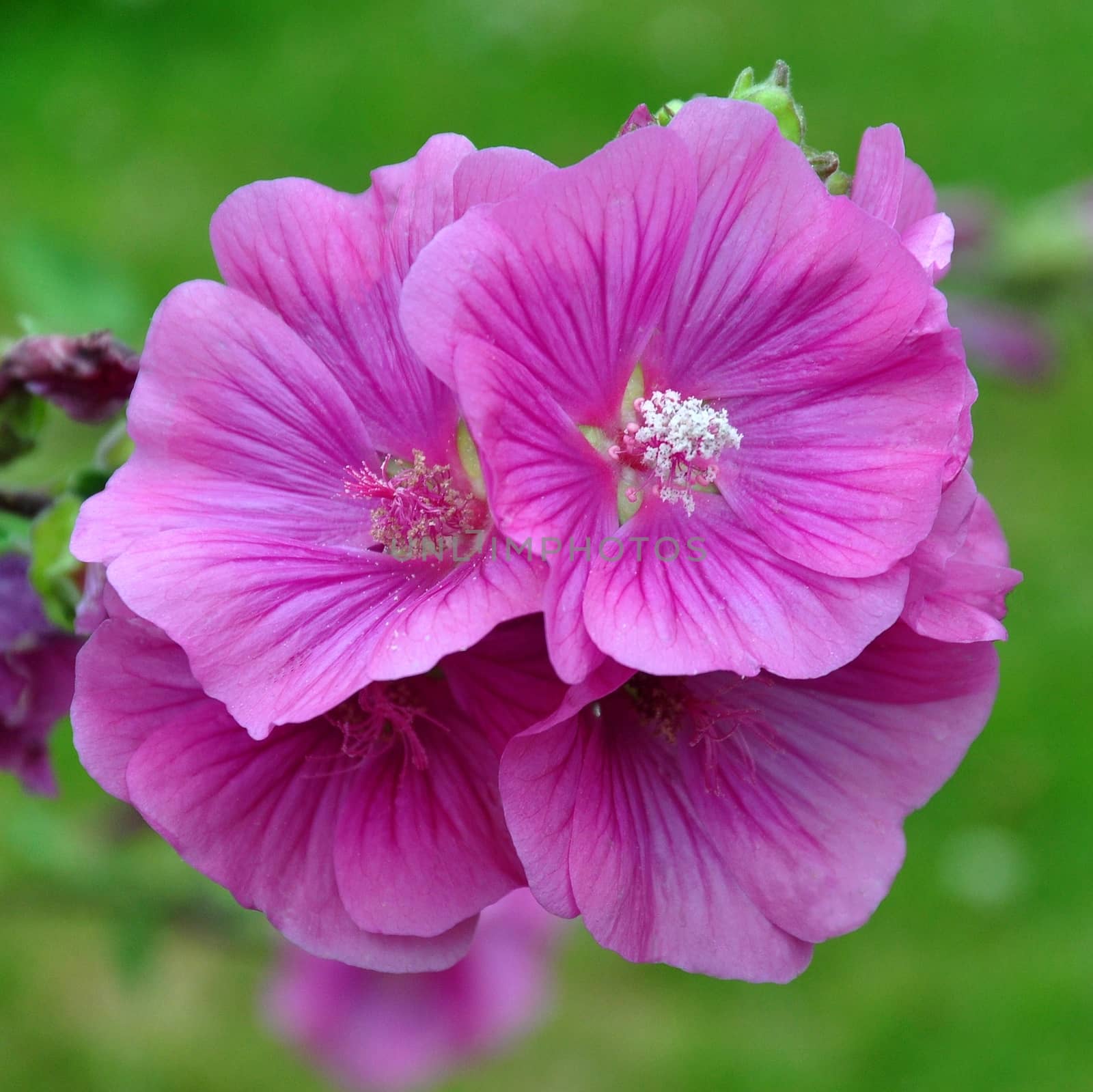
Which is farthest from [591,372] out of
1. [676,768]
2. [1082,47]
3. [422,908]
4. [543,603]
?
[1082,47]

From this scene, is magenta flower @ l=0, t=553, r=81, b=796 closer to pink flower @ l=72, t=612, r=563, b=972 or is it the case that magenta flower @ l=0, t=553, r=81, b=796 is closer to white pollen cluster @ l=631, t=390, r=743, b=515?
pink flower @ l=72, t=612, r=563, b=972

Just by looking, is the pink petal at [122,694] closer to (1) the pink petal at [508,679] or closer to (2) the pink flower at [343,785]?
(2) the pink flower at [343,785]

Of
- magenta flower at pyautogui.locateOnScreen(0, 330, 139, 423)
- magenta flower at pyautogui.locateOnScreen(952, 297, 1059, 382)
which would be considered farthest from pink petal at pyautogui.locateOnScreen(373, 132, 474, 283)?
magenta flower at pyautogui.locateOnScreen(952, 297, 1059, 382)

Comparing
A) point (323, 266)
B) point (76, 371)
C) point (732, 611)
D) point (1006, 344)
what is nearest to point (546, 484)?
point (732, 611)

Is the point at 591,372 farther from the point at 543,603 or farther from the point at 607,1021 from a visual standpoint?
the point at 607,1021

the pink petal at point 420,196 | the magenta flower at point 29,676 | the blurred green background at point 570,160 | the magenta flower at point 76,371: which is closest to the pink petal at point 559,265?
the pink petal at point 420,196

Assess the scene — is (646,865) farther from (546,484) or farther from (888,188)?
(888,188)
